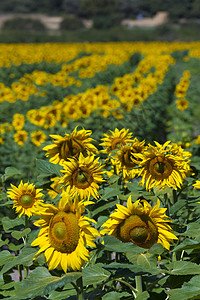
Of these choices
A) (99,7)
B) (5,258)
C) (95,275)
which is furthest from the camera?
(99,7)

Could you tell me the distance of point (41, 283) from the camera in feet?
4.61

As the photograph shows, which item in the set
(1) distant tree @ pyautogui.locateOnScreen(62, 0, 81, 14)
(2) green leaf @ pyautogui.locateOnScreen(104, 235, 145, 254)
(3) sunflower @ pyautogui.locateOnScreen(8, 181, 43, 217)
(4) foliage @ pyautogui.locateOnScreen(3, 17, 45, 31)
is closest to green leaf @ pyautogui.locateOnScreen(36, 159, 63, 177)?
(3) sunflower @ pyautogui.locateOnScreen(8, 181, 43, 217)

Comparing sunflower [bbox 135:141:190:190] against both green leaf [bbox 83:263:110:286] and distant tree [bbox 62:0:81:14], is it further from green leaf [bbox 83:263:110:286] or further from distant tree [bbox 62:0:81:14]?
distant tree [bbox 62:0:81:14]

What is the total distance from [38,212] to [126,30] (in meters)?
47.9

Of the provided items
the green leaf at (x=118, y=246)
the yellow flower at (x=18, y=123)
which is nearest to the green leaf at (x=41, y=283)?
the green leaf at (x=118, y=246)

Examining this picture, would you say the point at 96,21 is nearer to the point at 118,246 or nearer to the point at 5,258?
the point at 5,258

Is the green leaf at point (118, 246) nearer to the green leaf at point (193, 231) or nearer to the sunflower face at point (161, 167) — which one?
the green leaf at point (193, 231)

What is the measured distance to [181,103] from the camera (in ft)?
24.3

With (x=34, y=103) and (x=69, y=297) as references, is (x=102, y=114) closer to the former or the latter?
(x=34, y=103)

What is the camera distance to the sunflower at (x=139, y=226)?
5.16 feet

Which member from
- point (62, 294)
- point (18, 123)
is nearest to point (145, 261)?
point (62, 294)

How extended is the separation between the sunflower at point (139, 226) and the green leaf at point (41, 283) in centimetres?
29

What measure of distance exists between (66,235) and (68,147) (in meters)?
0.77

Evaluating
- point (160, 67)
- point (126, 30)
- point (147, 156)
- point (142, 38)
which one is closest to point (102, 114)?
point (147, 156)
